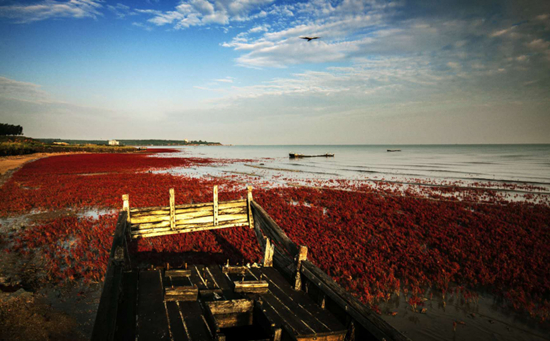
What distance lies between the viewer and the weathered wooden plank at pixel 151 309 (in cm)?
395

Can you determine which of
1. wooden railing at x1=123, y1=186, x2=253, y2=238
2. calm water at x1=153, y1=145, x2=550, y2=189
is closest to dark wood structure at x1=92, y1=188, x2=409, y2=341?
wooden railing at x1=123, y1=186, x2=253, y2=238

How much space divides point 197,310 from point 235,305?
63 centimetres

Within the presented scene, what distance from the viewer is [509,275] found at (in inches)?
334

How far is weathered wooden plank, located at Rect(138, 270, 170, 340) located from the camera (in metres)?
3.95

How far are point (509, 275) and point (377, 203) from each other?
32.7 feet

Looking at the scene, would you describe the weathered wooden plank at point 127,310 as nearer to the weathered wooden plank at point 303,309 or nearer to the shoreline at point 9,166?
the weathered wooden plank at point 303,309

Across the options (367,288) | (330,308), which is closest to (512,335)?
(367,288)

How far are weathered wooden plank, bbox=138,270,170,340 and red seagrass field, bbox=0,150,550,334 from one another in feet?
11.1

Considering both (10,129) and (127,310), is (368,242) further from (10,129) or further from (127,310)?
(10,129)

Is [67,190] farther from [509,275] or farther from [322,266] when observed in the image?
[509,275]

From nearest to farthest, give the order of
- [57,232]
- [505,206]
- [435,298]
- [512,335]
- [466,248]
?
[512,335] < [435,298] < [466,248] < [57,232] < [505,206]

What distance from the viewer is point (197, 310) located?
460 centimetres

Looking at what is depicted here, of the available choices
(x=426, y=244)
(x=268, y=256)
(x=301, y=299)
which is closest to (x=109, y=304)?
→ (x=301, y=299)

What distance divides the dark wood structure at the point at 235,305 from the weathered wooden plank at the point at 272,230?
56 millimetres
